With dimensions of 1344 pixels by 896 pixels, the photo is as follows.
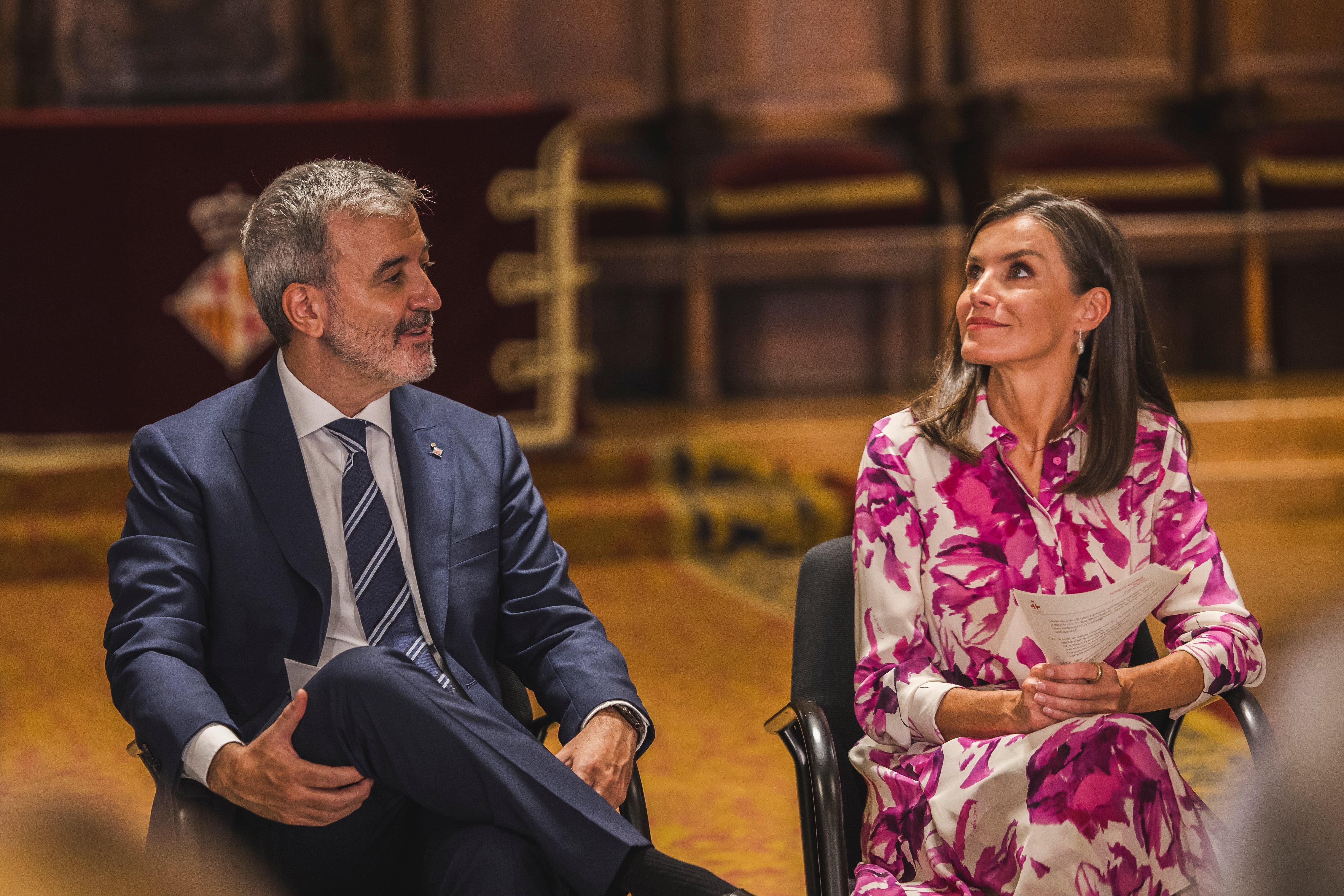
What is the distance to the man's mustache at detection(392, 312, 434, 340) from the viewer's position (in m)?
1.72

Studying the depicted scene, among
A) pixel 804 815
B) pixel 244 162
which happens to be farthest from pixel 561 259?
pixel 804 815

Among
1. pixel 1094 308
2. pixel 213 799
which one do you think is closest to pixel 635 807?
pixel 213 799

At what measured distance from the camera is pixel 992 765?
1.55 m

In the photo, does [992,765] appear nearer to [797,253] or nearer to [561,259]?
[561,259]

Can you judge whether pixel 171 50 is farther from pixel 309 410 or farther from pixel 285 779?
pixel 285 779

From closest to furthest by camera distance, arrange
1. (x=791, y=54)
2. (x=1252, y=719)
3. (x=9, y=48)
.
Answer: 1. (x=1252, y=719)
2. (x=9, y=48)
3. (x=791, y=54)

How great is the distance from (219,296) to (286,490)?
10.5 feet

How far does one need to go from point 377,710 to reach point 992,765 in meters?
0.68

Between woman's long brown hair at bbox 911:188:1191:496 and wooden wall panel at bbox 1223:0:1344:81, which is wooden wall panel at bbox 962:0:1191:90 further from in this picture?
woman's long brown hair at bbox 911:188:1191:496

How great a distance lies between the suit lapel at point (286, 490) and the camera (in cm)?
160

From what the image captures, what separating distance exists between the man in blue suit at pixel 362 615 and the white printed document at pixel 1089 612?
46 cm

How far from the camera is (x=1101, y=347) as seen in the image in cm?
177

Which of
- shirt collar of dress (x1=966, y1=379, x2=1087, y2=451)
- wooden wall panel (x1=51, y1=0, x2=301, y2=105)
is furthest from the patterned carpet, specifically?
wooden wall panel (x1=51, y1=0, x2=301, y2=105)

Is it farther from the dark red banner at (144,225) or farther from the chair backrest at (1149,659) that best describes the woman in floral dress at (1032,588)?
the dark red banner at (144,225)
